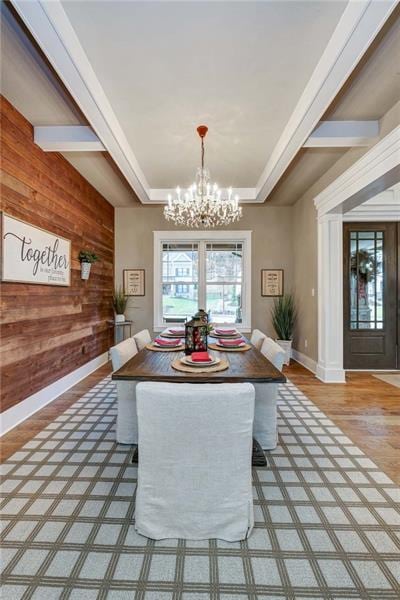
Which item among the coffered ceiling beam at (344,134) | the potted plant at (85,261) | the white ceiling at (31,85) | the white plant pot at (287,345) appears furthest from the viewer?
the white plant pot at (287,345)

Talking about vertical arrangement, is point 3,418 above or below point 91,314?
below

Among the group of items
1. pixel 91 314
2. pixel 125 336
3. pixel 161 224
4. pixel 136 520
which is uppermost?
pixel 161 224

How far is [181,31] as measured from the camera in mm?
1972

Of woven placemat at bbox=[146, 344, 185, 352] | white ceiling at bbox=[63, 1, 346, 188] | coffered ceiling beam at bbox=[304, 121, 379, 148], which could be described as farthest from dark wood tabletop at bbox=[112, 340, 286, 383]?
coffered ceiling beam at bbox=[304, 121, 379, 148]

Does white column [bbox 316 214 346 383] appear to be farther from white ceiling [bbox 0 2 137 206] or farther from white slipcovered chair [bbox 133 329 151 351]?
white ceiling [bbox 0 2 137 206]

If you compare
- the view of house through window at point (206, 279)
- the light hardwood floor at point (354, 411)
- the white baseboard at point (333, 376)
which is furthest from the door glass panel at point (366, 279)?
the view of house through window at point (206, 279)

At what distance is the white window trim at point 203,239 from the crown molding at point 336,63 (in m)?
2.30

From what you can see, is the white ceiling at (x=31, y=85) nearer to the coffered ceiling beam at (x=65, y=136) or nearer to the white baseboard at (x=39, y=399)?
the coffered ceiling beam at (x=65, y=136)

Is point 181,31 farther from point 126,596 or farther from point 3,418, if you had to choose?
point 3,418

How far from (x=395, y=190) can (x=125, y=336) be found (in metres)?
4.90

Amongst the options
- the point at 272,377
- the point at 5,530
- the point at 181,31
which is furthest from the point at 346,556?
the point at 181,31

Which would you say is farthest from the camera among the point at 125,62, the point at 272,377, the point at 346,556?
the point at 125,62

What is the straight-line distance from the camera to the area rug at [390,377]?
13.6 ft

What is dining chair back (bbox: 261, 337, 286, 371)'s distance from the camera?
2.24 m
